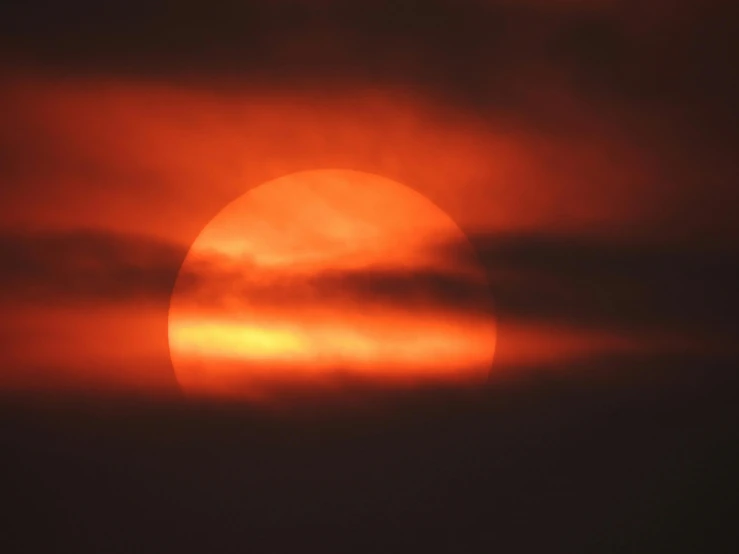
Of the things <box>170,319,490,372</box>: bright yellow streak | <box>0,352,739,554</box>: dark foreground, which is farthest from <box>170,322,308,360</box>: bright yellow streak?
<box>0,352,739,554</box>: dark foreground

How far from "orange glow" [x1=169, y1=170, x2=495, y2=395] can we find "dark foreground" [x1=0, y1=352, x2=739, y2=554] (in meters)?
0.11

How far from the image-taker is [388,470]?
2.16 metres

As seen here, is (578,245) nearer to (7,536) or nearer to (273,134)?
(273,134)

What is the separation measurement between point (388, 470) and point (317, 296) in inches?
19.8

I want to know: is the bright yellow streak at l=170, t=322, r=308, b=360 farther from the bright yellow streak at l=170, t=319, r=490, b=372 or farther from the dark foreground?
the dark foreground

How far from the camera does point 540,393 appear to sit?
2188 mm

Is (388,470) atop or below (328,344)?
below

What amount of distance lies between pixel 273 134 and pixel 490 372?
33.1 inches

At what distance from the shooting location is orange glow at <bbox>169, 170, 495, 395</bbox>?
203 centimetres

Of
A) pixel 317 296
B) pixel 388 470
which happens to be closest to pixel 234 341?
pixel 317 296

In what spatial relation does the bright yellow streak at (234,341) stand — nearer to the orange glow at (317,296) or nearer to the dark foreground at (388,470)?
the orange glow at (317,296)

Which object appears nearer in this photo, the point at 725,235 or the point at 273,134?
the point at 273,134

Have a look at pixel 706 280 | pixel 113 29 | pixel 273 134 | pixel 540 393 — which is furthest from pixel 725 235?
pixel 113 29

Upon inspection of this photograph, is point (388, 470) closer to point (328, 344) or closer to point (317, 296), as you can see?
point (328, 344)
